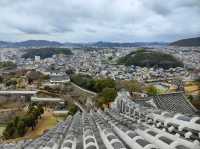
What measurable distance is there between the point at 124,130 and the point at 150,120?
2544 mm

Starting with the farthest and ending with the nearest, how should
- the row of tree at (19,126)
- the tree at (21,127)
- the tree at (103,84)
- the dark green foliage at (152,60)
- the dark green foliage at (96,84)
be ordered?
the dark green foliage at (152,60) < the dark green foliage at (96,84) < the tree at (103,84) < the tree at (21,127) < the row of tree at (19,126)

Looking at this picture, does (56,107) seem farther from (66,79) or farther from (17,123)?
(66,79)

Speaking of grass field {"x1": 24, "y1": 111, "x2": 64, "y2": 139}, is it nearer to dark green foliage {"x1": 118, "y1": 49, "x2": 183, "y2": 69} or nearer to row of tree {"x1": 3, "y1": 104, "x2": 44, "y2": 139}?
row of tree {"x1": 3, "y1": 104, "x2": 44, "y2": 139}

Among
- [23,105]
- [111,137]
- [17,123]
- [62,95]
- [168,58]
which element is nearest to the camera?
[111,137]

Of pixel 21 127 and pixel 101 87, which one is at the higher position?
pixel 101 87

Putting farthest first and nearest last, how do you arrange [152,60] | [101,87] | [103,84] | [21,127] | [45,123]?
[152,60] < [101,87] < [103,84] < [45,123] < [21,127]

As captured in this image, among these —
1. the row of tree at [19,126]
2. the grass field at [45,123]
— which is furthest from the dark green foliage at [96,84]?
the row of tree at [19,126]

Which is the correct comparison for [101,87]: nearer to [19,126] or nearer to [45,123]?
[45,123]

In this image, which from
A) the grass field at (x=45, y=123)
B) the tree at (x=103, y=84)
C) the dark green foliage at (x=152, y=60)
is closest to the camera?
the grass field at (x=45, y=123)

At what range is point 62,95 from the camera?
5119cm

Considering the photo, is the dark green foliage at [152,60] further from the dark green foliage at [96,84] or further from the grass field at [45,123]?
the grass field at [45,123]

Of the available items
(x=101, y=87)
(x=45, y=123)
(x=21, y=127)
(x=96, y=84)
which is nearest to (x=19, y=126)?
(x=21, y=127)

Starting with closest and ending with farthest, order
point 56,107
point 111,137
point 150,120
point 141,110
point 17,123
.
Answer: point 111,137, point 150,120, point 141,110, point 17,123, point 56,107

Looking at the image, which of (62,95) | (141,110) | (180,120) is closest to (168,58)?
(62,95)
